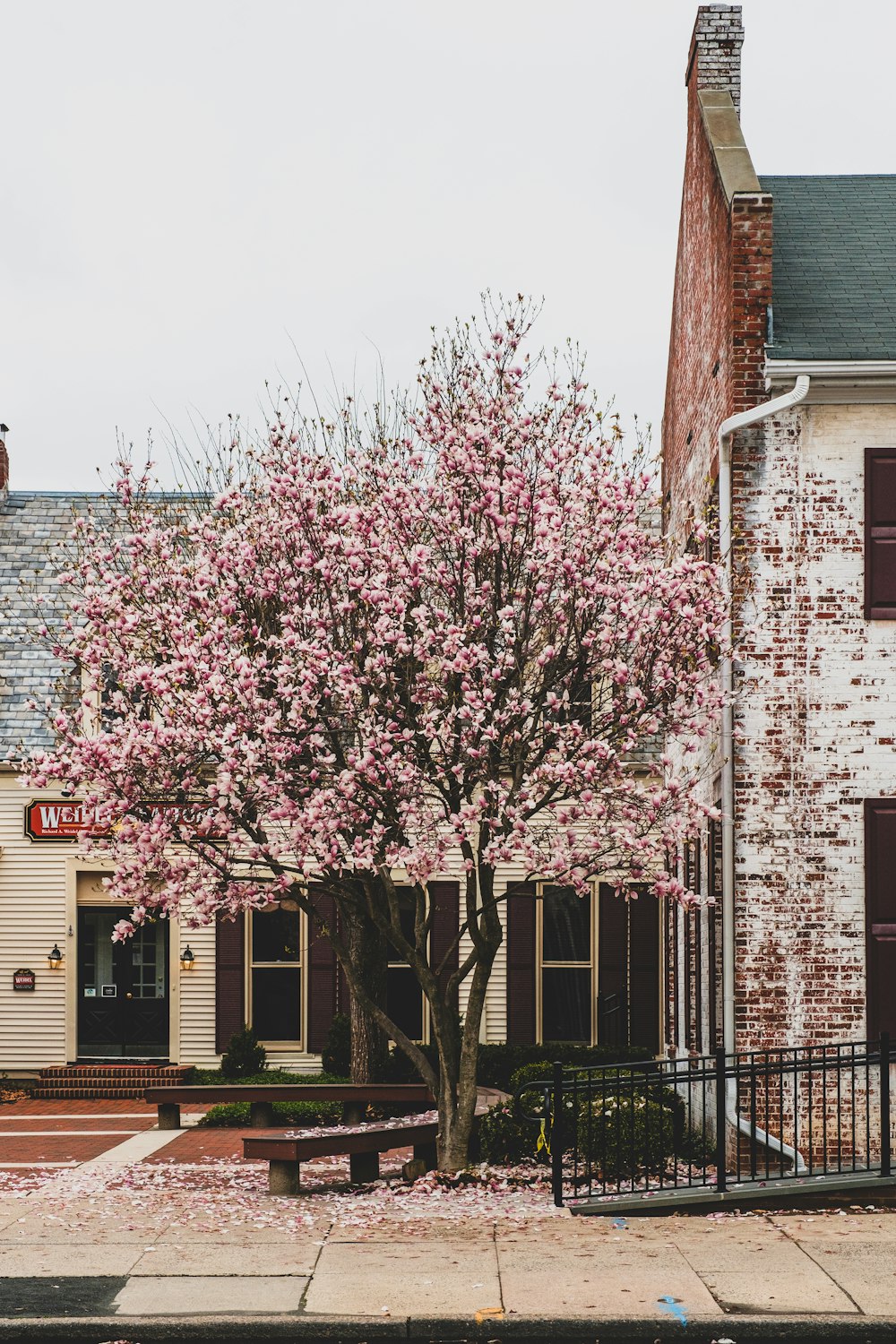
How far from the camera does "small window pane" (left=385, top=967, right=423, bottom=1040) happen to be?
21.0 meters

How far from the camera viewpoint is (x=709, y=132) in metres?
14.7

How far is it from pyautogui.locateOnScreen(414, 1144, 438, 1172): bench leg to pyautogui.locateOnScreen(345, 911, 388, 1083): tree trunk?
9.49 ft

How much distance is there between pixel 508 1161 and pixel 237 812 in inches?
148

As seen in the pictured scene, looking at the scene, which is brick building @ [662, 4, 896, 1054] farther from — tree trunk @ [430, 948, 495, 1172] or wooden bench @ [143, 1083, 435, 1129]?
wooden bench @ [143, 1083, 435, 1129]

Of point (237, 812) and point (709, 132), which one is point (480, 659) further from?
point (709, 132)

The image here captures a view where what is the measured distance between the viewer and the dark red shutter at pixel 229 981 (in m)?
20.7

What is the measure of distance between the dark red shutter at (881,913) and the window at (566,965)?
339 inches

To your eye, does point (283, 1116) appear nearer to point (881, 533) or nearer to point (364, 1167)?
point (364, 1167)

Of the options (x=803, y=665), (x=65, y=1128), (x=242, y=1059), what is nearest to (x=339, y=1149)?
(x=803, y=665)

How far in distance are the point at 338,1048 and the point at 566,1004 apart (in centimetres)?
319

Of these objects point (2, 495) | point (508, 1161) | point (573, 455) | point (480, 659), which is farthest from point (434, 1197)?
point (2, 495)

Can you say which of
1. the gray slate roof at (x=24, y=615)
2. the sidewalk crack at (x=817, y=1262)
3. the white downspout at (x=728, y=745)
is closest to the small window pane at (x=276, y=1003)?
the gray slate roof at (x=24, y=615)

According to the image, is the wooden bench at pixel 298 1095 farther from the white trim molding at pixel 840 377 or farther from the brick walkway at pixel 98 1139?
the white trim molding at pixel 840 377

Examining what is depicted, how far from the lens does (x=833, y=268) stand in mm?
13945
